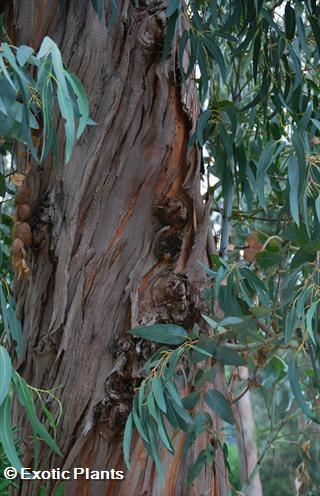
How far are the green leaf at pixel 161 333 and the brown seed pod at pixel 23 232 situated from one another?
391 mm

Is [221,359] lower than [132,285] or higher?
lower

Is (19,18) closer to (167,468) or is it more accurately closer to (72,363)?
(72,363)

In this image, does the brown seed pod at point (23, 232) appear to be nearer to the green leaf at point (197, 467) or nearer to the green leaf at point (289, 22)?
the green leaf at point (197, 467)

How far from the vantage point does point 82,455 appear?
4.69 ft

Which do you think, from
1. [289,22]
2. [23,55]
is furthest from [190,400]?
[289,22]

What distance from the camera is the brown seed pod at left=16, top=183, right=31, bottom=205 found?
1.58 metres

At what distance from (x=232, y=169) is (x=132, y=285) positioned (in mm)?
392

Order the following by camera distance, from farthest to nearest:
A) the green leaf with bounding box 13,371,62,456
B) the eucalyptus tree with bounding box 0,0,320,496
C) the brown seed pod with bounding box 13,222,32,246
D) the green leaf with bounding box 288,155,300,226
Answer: the brown seed pod with bounding box 13,222,32,246 → the eucalyptus tree with bounding box 0,0,320,496 → the green leaf with bounding box 288,155,300,226 → the green leaf with bounding box 13,371,62,456

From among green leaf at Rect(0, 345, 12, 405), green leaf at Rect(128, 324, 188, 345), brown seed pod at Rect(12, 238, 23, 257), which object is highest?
brown seed pod at Rect(12, 238, 23, 257)

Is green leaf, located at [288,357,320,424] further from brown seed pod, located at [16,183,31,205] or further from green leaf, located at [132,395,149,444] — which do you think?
brown seed pod, located at [16,183,31,205]

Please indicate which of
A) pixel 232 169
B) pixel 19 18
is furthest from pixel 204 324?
pixel 19 18

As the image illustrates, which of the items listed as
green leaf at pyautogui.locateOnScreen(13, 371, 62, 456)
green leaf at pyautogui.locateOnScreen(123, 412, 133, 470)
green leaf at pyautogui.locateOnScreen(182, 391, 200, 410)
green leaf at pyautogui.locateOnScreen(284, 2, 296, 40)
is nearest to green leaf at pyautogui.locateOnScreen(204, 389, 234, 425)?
green leaf at pyautogui.locateOnScreen(182, 391, 200, 410)

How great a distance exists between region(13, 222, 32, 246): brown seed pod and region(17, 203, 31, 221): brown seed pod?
0.06ft

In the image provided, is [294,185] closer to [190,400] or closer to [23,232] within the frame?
[190,400]
